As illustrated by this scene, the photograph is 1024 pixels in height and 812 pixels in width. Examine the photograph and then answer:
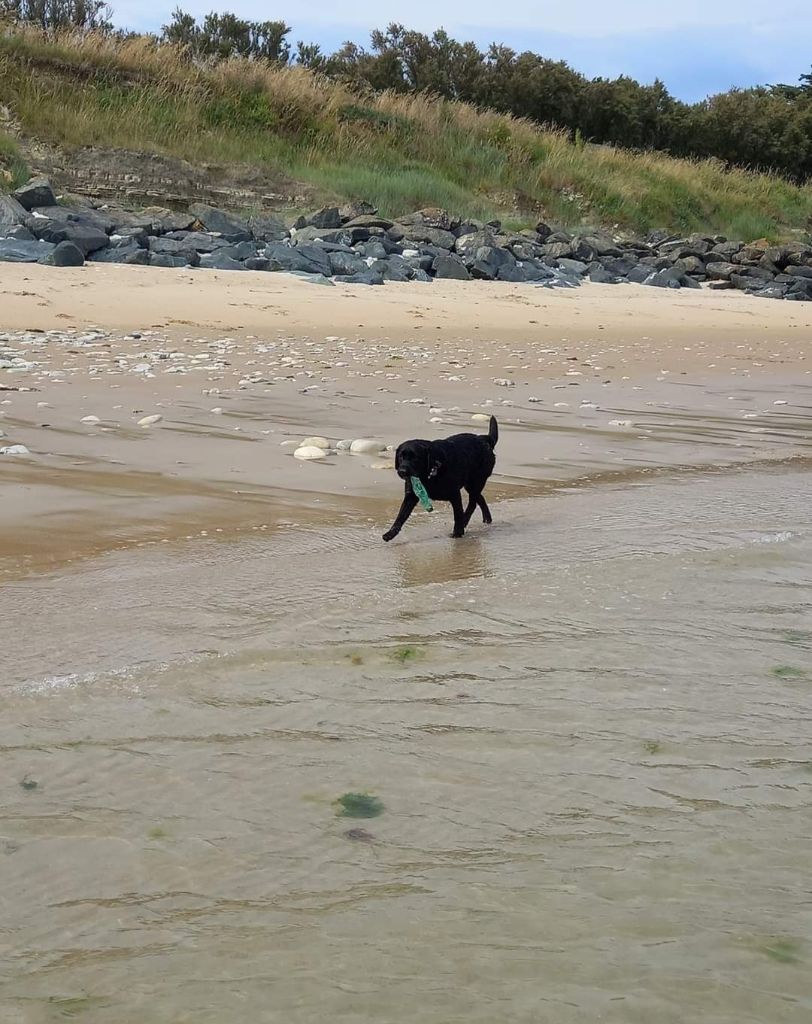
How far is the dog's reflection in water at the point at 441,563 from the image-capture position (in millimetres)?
4758

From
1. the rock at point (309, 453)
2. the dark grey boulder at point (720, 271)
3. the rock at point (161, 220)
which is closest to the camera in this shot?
the rock at point (309, 453)

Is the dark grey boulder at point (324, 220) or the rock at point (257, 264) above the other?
the dark grey boulder at point (324, 220)

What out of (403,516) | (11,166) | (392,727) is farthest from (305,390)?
(11,166)

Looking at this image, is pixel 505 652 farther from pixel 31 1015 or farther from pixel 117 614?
pixel 31 1015

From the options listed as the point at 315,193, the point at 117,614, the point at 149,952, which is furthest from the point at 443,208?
the point at 149,952

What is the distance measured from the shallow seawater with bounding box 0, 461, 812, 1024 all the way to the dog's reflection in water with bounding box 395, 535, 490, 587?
0.11 ft

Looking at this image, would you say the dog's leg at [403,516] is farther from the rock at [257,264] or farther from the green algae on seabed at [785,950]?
the rock at [257,264]

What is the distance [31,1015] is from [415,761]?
124 centimetres

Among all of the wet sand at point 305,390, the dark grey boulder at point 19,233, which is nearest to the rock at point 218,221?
the dark grey boulder at point 19,233

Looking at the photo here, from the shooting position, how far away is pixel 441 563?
5.00 meters

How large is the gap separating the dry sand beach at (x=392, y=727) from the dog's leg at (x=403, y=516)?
8 centimetres

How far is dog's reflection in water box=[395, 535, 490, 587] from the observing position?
187 inches

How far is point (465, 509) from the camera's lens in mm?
5938

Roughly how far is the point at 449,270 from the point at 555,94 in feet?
71.9
